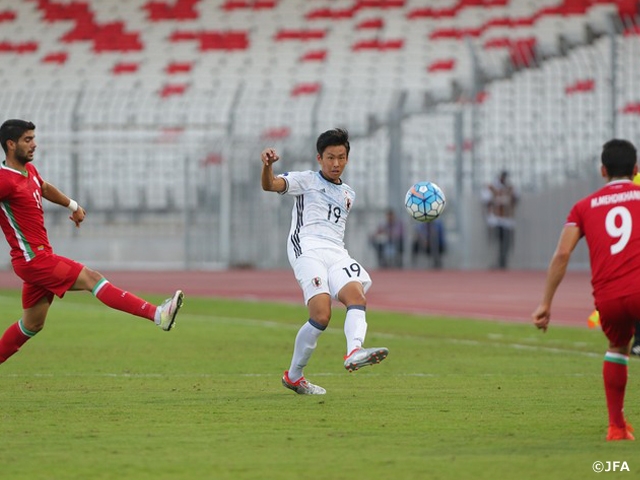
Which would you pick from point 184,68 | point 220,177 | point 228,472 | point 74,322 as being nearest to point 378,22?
point 184,68

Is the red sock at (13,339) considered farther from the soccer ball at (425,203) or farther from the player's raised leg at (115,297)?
the soccer ball at (425,203)

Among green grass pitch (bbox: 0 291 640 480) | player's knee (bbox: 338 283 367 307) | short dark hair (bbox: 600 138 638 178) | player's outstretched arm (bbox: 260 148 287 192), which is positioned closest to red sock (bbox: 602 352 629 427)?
green grass pitch (bbox: 0 291 640 480)

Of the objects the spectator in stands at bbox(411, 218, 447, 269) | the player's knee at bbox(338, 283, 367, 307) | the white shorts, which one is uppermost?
the white shorts

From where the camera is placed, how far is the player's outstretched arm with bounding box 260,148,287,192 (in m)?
8.83

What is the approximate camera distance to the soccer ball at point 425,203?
9.81 metres

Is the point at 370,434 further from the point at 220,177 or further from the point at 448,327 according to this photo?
the point at 220,177

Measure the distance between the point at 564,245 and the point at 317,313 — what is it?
252 centimetres

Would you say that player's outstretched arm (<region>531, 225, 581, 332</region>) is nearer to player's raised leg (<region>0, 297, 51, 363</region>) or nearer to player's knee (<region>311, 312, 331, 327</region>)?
player's knee (<region>311, 312, 331, 327</region>)

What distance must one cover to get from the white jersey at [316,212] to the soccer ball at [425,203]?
0.62 meters

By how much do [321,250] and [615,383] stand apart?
2.93 metres

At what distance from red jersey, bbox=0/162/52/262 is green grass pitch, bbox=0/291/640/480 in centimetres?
105

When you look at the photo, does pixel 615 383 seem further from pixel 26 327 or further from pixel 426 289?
pixel 426 289
